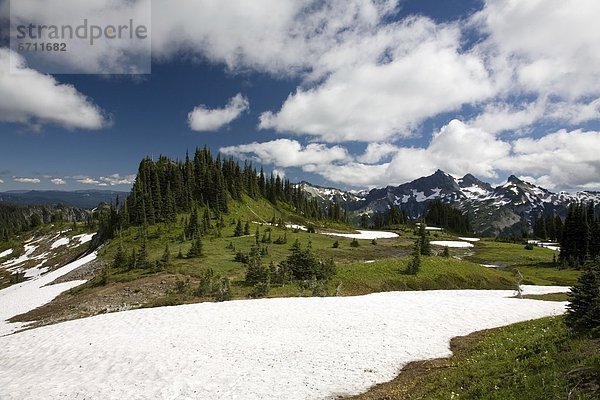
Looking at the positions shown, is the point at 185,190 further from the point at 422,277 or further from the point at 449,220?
the point at 449,220

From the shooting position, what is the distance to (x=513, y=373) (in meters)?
11.4

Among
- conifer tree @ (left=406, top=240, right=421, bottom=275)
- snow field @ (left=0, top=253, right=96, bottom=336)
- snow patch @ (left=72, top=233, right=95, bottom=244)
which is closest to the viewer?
snow field @ (left=0, top=253, right=96, bottom=336)

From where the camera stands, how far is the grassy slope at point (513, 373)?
9492 mm

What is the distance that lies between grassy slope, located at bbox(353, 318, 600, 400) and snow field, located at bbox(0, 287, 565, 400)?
1.80 metres

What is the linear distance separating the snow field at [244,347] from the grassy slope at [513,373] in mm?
1796

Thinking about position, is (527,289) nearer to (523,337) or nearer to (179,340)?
(523,337)

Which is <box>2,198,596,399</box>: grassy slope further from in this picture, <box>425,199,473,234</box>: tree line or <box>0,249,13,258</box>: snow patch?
<box>0,249,13,258</box>: snow patch

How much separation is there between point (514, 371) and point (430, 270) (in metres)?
34.3

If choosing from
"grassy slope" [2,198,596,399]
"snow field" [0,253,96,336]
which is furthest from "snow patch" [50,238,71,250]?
"snow field" [0,253,96,336]

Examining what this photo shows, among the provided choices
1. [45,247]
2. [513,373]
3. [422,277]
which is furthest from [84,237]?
[513,373]

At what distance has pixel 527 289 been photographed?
41250 millimetres

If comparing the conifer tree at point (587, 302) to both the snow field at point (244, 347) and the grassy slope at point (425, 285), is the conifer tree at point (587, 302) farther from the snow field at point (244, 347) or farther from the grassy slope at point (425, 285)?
the snow field at point (244, 347)

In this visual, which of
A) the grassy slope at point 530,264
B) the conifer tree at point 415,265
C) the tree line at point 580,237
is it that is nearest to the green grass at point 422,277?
the conifer tree at point 415,265

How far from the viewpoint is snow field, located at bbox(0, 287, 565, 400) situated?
16406 mm
